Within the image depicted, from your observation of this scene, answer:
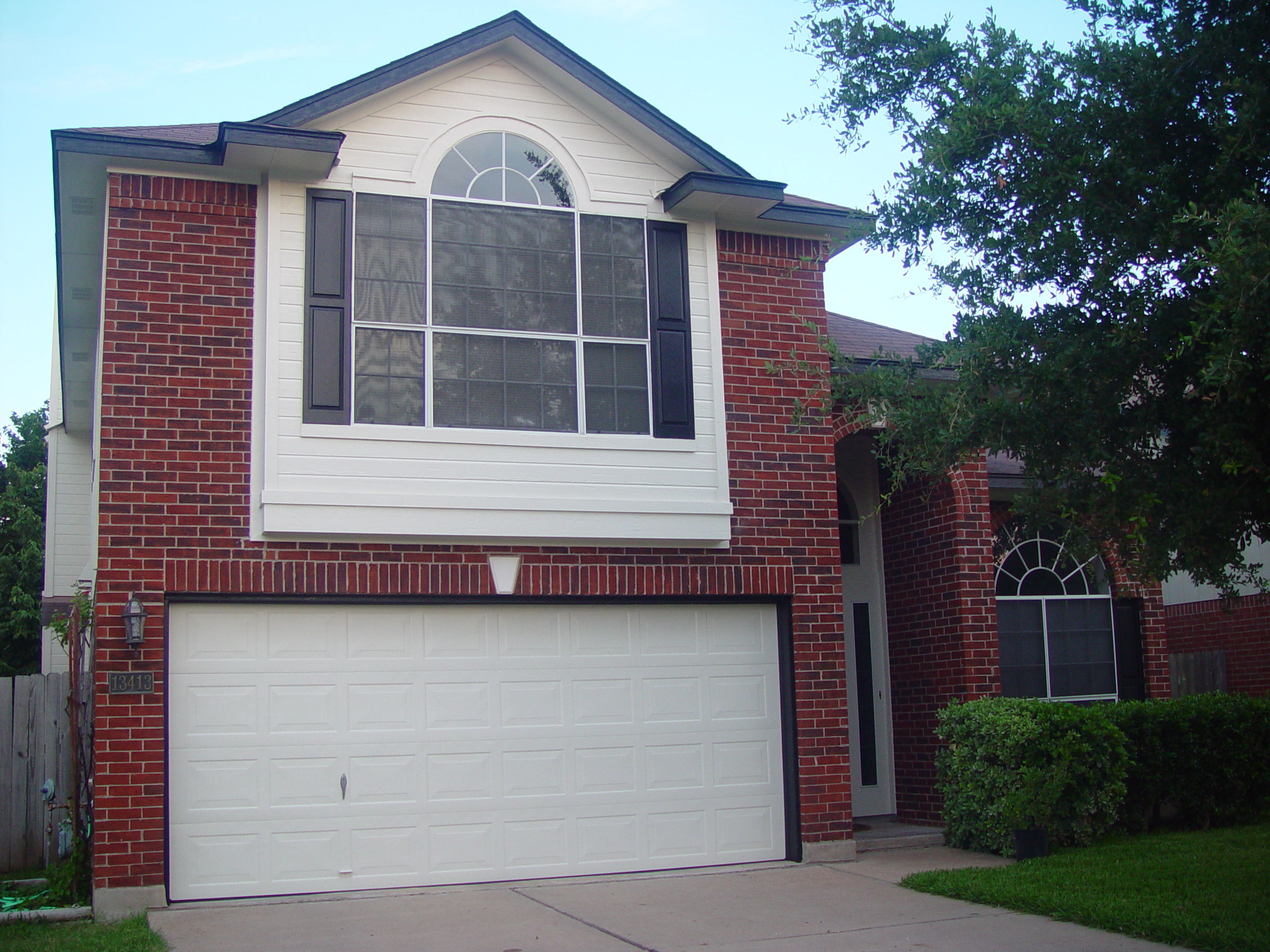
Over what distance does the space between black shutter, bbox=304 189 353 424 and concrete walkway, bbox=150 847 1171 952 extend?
12.0 feet

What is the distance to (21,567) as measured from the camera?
26469 mm

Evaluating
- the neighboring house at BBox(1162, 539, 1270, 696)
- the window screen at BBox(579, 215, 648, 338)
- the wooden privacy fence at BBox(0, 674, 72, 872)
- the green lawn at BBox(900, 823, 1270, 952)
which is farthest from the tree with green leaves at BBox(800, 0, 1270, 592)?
the neighboring house at BBox(1162, 539, 1270, 696)

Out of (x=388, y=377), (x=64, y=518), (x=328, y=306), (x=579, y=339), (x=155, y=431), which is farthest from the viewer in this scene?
(x=64, y=518)

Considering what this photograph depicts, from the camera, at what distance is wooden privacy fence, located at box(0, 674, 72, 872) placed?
1099 cm

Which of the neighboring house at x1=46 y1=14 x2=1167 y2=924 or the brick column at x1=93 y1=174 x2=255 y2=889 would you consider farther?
the neighboring house at x1=46 y1=14 x2=1167 y2=924

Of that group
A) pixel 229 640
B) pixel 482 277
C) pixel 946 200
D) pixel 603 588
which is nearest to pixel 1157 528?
pixel 946 200

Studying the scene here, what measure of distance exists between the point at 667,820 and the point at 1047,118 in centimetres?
627

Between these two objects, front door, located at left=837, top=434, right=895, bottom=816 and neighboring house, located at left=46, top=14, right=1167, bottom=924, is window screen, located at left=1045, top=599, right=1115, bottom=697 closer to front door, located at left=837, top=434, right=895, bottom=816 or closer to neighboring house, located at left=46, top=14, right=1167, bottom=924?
front door, located at left=837, top=434, right=895, bottom=816

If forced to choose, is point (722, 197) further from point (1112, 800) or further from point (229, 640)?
point (1112, 800)

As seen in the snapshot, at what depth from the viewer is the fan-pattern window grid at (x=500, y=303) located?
9.58m

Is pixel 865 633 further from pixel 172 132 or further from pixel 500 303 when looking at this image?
pixel 172 132

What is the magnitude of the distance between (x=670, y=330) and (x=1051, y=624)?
18.9 feet

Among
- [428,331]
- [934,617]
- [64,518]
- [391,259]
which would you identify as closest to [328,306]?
[391,259]

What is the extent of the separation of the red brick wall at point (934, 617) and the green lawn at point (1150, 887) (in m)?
1.91
